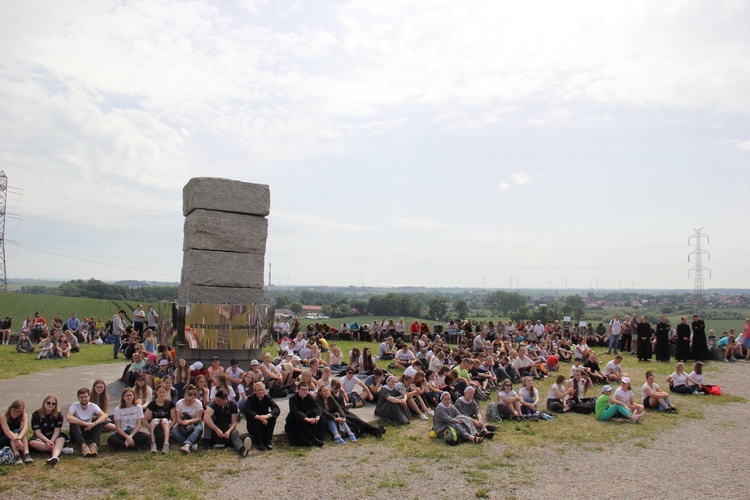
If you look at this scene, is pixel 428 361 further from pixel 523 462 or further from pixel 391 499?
pixel 391 499

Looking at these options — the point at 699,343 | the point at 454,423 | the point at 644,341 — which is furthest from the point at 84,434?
the point at 699,343

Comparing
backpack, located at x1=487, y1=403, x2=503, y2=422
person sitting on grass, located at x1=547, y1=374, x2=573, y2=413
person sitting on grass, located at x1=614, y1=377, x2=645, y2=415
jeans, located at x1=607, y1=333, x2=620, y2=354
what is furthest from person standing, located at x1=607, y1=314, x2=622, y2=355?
backpack, located at x1=487, y1=403, x2=503, y2=422

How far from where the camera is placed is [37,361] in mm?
16516

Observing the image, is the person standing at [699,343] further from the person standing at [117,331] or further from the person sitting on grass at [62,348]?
the person sitting on grass at [62,348]

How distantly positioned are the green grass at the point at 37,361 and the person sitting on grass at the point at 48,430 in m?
6.73

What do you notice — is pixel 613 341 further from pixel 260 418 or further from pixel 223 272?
pixel 260 418

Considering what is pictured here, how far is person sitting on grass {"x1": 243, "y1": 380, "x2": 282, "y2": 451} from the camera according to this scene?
28.4 feet

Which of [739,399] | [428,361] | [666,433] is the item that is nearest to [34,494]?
[666,433]

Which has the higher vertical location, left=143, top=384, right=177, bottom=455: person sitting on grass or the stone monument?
the stone monument

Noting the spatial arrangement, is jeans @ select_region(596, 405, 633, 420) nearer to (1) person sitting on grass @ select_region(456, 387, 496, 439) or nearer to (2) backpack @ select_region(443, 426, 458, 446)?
(1) person sitting on grass @ select_region(456, 387, 496, 439)

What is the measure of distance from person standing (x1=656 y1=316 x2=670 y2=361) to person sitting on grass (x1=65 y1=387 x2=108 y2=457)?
59.4 ft

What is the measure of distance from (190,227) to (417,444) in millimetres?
7202

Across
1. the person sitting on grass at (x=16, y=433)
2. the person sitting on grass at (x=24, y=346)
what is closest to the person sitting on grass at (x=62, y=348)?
the person sitting on grass at (x=24, y=346)

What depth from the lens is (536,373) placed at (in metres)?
16.3
